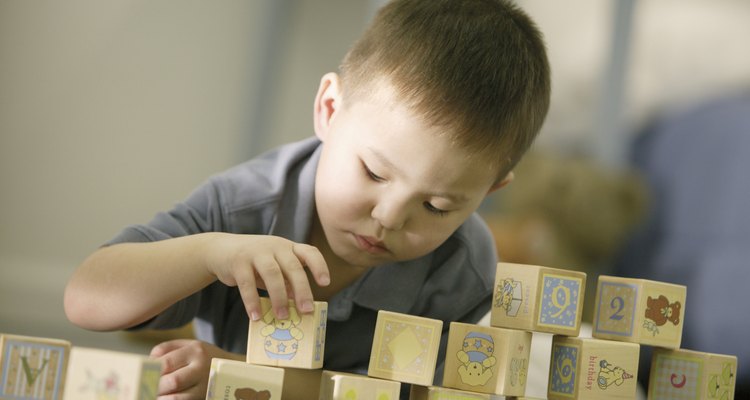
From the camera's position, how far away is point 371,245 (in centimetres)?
90

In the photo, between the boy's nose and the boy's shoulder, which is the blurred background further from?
the boy's nose

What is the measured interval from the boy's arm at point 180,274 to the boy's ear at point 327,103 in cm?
24

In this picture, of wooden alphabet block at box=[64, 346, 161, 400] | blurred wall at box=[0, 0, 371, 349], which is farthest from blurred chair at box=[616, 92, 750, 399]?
wooden alphabet block at box=[64, 346, 161, 400]

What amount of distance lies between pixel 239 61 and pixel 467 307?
1661 mm

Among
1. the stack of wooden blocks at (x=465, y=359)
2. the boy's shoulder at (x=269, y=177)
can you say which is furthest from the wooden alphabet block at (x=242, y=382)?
the boy's shoulder at (x=269, y=177)

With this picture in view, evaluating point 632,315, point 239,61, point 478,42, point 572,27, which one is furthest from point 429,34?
point 572,27

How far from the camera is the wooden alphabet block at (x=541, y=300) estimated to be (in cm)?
82

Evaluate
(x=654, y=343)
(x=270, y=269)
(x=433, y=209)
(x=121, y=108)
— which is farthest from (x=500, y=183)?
(x=121, y=108)

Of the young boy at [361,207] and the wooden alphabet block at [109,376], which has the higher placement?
the young boy at [361,207]

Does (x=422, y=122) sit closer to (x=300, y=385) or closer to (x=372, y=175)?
(x=372, y=175)

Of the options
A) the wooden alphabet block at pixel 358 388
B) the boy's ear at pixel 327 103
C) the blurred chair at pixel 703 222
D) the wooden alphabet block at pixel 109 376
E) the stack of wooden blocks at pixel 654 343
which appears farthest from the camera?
the blurred chair at pixel 703 222

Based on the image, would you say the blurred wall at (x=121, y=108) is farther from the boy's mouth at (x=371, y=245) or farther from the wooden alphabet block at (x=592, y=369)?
the wooden alphabet block at (x=592, y=369)

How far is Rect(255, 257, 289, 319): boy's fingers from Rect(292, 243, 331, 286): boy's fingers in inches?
1.0

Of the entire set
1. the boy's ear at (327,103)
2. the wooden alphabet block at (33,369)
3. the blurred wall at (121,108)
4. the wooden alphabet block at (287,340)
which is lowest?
the wooden alphabet block at (33,369)
